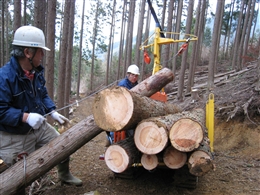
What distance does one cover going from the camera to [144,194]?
3.13 m

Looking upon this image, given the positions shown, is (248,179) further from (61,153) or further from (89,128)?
(61,153)

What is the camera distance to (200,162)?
261 centimetres

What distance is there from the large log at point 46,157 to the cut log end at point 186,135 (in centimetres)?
106

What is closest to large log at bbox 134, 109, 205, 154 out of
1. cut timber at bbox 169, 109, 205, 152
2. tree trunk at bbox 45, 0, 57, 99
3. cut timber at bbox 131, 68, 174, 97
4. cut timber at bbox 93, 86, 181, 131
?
cut timber at bbox 169, 109, 205, 152

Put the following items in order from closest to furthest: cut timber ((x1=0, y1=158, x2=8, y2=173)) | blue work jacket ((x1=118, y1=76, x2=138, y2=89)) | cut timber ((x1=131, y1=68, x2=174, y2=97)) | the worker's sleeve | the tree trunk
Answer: the worker's sleeve
cut timber ((x1=0, y1=158, x2=8, y2=173))
cut timber ((x1=131, y1=68, x2=174, y2=97))
blue work jacket ((x1=118, y1=76, x2=138, y2=89))
the tree trunk

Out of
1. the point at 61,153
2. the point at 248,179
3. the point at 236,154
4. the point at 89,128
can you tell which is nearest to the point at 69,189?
the point at 61,153

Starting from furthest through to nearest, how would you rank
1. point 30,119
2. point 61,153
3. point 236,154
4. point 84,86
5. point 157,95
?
point 84,86, point 236,154, point 157,95, point 61,153, point 30,119

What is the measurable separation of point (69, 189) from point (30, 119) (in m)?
1.31

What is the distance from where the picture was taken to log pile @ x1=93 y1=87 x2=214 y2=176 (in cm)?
258

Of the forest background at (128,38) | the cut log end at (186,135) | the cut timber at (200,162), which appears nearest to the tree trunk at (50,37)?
the forest background at (128,38)

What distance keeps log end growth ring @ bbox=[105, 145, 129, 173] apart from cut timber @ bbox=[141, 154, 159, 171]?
26 centimetres

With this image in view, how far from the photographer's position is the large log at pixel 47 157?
8.30 feet

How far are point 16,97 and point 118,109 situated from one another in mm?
1174

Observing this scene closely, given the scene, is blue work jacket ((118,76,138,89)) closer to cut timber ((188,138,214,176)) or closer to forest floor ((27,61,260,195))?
forest floor ((27,61,260,195))
